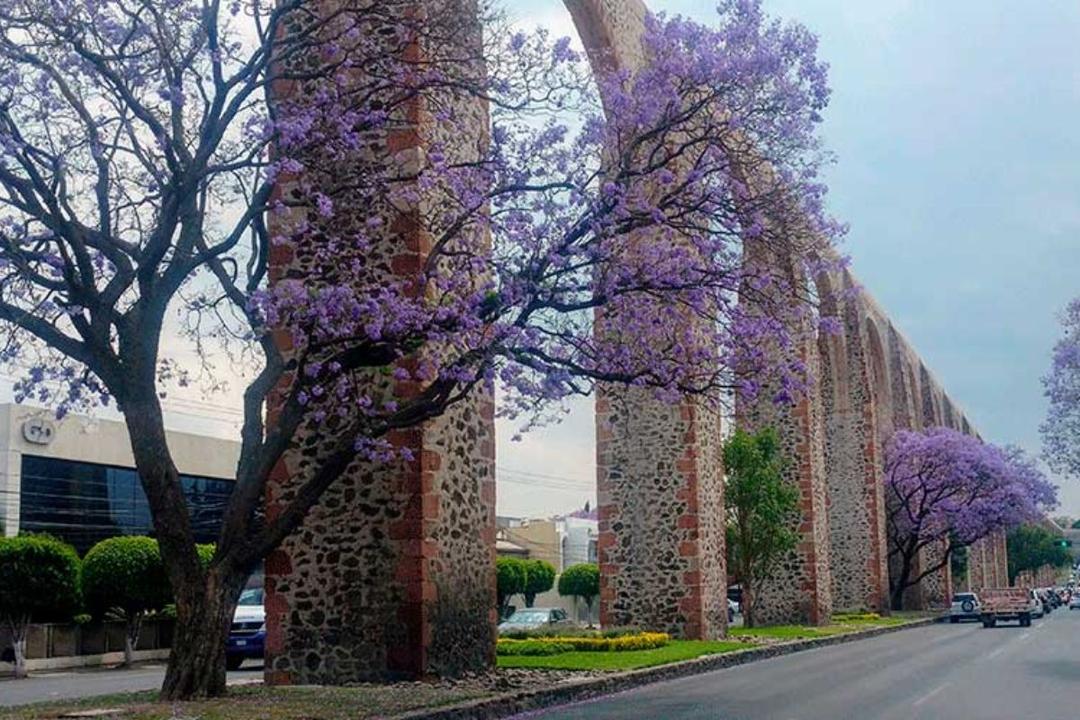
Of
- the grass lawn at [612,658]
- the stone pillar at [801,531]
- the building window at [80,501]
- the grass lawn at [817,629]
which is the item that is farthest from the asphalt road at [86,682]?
the stone pillar at [801,531]

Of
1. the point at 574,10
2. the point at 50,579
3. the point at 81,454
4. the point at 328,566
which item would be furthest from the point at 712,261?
the point at 81,454

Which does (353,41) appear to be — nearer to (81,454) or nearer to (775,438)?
(775,438)

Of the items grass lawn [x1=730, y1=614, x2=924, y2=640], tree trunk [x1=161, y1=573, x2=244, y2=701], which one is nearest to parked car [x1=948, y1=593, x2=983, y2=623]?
grass lawn [x1=730, y1=614, x2=924, y2=640]

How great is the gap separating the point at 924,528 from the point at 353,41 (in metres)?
40.3

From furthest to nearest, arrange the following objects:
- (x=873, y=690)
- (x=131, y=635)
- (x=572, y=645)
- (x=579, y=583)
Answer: (x=579, y=583) < (x=131, y=635) < (x=572, y=645) < (x=873, y=690)

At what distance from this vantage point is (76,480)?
38344mm

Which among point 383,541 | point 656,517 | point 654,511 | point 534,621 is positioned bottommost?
point 534,621

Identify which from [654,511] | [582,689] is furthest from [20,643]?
[582,689]

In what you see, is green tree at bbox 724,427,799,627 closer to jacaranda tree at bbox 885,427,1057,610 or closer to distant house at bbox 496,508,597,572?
jacaranda tree at bbox 885,427,1057,610

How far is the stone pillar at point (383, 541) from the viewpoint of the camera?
14398 millimetres

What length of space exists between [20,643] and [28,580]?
1183 millimetres

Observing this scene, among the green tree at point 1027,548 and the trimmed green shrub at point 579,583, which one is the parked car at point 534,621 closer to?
the trimmed green shrub at point 579,583

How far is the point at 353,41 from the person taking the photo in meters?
13.1

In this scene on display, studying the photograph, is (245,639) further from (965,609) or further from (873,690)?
(965,609)
